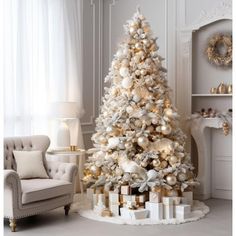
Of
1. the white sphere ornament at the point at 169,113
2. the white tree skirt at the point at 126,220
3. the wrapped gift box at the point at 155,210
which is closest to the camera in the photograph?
the white tree skirt at the point at 126,220

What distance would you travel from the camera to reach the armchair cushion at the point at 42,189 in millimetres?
4336

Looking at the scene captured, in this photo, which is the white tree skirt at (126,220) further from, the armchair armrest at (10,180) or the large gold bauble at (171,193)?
the armchair armrest at (10,180)

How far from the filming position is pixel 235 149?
3.54 ft

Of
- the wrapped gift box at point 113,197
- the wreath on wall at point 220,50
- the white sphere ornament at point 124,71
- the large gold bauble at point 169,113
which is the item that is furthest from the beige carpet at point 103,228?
the wreath on wall at point 220,50

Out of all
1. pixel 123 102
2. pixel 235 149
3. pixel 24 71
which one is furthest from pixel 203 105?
pixel 235 149

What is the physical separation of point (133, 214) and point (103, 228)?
1.44 ft

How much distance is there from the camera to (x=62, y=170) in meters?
4.99

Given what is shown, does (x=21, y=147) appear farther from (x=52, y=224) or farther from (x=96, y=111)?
(x=96, y=111)

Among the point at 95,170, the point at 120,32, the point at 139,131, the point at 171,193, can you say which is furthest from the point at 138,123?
the point at 120,32

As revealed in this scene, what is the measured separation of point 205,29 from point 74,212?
3.05 m

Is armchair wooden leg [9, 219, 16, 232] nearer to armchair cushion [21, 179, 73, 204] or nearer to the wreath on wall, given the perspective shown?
armchair cushion [21, 179, 73, 204]

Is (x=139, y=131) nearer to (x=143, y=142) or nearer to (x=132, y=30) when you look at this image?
(x=143, y=142)

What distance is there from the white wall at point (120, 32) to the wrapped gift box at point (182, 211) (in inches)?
68.3

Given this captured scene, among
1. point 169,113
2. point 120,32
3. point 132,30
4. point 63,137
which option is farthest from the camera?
point 120,32
